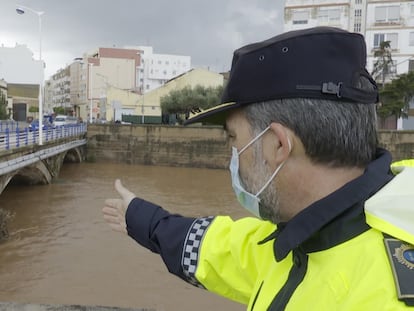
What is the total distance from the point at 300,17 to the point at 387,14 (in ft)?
18.3

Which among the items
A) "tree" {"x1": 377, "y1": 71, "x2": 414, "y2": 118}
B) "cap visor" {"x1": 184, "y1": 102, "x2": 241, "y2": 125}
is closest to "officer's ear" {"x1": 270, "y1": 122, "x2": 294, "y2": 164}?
"cap visor" {"x1": 184, "y1": 102, "x2": 241, "y2": 125}

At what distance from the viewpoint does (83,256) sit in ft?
31.1

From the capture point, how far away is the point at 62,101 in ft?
276

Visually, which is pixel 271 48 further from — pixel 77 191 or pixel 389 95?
pixel 389 95

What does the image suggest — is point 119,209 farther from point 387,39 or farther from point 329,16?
point 329,16

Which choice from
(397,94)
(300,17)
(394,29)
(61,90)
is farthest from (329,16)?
(61,90)

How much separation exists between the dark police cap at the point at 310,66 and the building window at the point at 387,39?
30.8 meters

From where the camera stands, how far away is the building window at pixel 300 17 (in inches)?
1201

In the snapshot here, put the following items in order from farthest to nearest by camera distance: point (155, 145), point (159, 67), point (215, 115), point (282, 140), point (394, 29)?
point (159, 67) < point (394, 29) < point (155, 145) < point (215, 115) < point (282, 140)

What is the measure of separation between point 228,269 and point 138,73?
216 feet

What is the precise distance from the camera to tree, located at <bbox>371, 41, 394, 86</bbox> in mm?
27375

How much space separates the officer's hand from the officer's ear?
0.71 meters

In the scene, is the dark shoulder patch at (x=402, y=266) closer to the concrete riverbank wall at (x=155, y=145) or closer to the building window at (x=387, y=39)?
the concrete riverbank wall at (x=155, y=145)

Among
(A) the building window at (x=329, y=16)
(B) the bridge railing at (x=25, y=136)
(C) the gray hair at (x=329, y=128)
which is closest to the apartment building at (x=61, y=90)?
(A) the building window at (x=329, y=16)
